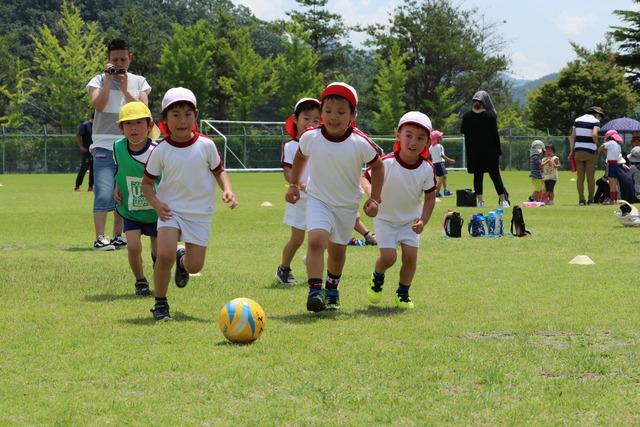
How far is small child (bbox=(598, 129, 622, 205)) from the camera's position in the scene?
71.0ft

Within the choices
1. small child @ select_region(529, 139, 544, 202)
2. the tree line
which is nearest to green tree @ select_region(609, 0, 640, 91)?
the tree line

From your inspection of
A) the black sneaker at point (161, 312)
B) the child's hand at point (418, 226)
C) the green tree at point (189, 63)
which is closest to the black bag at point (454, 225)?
the child's hand at point (418, 226)

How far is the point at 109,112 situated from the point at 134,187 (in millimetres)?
3688

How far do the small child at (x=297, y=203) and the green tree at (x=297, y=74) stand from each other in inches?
2543

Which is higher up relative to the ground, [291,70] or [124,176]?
[291,70]

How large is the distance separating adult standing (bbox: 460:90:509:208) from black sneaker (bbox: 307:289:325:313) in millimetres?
12058

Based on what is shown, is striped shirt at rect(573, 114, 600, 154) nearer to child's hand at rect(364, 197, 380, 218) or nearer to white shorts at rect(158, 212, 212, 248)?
Answer: child's hand at rect(364, 197, 380, 218)

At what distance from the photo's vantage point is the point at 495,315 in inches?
300

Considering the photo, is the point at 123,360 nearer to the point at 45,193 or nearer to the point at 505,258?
the point at 505,258

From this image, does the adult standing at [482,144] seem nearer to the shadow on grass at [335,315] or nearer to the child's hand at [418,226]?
the child's hand at [418,226]

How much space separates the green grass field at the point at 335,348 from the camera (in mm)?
4812

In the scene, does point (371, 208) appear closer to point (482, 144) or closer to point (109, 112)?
point (109, 112)

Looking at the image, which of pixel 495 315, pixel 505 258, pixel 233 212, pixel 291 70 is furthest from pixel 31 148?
pixel 495 315

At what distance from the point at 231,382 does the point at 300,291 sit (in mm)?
3824
